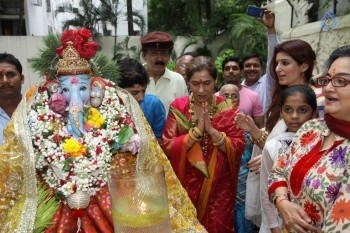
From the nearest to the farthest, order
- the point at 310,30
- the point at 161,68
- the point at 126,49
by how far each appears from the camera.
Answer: the point at 161,68
the point at 310,30
the point at 126,49

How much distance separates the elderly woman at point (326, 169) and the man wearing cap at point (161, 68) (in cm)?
236

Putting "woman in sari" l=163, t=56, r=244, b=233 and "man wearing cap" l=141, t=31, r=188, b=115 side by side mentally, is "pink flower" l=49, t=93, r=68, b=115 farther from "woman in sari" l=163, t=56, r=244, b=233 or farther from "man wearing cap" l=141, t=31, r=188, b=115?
"man wearing cap" l=141, t=31, r=188, b=115

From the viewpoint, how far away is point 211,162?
3.09 meters

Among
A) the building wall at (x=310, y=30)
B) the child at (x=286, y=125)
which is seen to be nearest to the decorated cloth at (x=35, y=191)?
the child at (x=286, y=125)

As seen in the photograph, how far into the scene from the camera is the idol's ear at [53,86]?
2.43 meters

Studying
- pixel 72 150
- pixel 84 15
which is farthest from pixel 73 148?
pixel 84 15

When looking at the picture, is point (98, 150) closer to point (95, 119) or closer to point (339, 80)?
point (95, 119)

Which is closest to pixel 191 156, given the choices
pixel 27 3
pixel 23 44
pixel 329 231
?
pixel 329 231

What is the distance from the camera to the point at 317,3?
412 inches

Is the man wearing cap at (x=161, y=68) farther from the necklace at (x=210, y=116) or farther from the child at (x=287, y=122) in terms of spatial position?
the child at (x=287, y=122)

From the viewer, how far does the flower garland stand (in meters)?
2.24

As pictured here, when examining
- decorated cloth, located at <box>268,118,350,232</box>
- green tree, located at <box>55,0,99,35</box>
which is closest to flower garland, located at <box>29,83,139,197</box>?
decorated cloth, located at <box>268,118,350,232</box>

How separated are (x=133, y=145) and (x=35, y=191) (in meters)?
0.62

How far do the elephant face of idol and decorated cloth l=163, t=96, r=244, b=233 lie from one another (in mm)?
901
